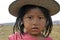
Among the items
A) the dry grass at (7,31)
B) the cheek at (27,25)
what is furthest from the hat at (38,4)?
the dry grass at (7,31)

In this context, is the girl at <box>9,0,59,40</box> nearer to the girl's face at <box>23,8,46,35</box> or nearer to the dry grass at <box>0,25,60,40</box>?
the girl's face at <box>23,8,46,35</box>

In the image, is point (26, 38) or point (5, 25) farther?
point (5, 25)

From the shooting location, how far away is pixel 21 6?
5.60 ft

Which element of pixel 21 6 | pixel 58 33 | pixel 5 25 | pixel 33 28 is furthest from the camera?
pixel 5 25

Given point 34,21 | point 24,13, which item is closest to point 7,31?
point 24,13

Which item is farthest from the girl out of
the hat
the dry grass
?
the dry grass

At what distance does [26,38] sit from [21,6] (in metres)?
0.22

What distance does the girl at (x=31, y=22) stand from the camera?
A: 1.61 meters

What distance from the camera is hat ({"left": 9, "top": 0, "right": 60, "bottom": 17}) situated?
5.37 feet

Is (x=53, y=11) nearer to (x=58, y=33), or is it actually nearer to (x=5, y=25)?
(x=58, y=33)

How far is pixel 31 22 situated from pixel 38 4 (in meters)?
0.13

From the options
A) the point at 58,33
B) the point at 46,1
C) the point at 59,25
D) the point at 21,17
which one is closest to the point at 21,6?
the point at 21,17

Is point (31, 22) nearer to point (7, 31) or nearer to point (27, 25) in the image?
point (27, 25)

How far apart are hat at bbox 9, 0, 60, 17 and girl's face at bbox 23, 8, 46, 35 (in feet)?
0.17
